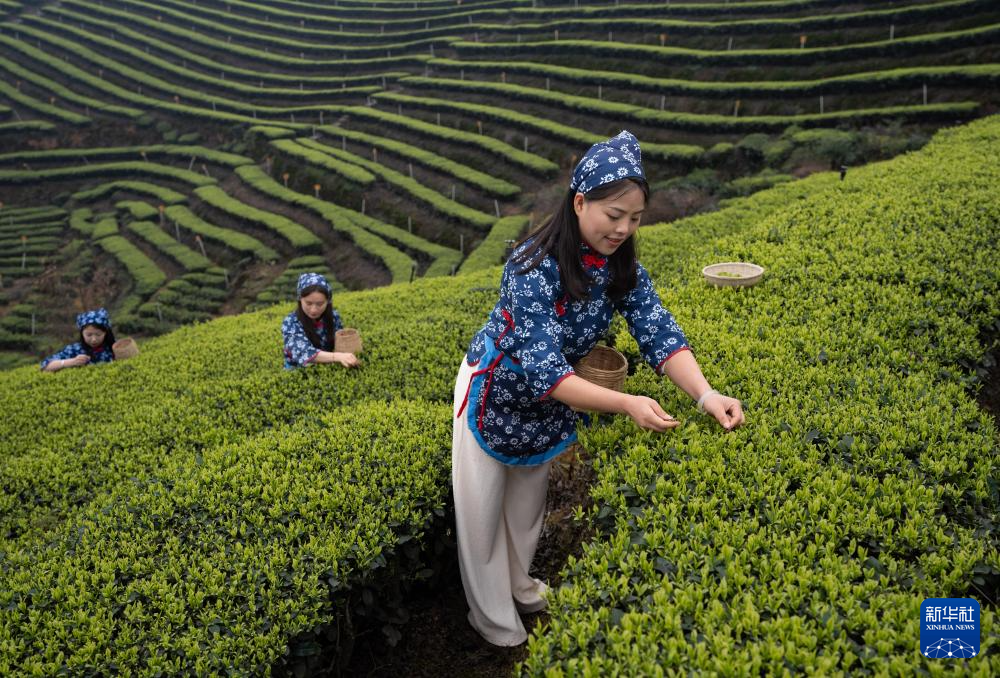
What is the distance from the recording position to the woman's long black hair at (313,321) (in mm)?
5629

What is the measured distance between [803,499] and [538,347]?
1.27 metres

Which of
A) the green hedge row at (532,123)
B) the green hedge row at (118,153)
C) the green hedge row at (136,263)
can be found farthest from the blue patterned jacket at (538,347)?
the green hedge row at (118,153)

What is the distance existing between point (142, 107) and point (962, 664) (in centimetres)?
3874

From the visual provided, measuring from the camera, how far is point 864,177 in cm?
898

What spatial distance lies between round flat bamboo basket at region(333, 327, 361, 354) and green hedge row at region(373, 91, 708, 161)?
1602 centimetres

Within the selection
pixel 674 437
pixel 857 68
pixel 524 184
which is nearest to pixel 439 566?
pixel 674 437

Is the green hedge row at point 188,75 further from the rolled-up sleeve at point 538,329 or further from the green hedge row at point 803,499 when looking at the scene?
the rolled-up sleeve at point 538,329

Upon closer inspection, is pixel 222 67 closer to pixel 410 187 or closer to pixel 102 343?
pixel 410 187

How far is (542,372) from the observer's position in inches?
107

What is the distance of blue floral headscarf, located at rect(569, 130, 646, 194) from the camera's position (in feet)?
8.68

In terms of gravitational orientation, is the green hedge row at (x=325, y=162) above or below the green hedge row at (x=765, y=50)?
below

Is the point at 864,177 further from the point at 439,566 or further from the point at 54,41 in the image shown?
the point at 54,41

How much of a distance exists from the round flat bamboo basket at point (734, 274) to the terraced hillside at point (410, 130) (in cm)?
1230

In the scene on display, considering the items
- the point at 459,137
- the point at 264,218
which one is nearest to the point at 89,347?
the point at 264,218
